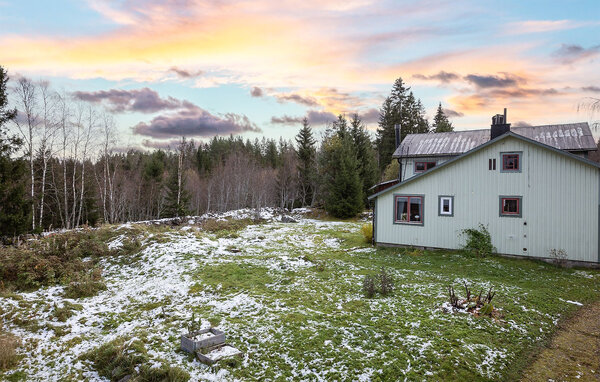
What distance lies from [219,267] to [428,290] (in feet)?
26.8

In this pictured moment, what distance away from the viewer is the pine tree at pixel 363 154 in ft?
137

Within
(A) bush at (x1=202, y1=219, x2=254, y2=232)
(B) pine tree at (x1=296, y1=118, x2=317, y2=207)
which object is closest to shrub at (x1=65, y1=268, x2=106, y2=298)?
(A) bush at (x1=202, y1=219, x2=254, y2=232)

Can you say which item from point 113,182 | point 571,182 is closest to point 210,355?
point 571,182

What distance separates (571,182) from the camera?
591 inches

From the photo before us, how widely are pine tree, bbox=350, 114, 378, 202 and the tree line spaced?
132 mm

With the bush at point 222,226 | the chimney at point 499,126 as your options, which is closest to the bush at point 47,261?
the bush at point 222,226

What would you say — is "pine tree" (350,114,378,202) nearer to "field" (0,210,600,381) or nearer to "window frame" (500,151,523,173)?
"window frame" (500,151,523,173)

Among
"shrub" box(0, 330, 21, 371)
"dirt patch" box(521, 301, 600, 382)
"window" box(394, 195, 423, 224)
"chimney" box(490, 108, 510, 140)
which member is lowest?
"shrub" box(0, 330, 21, 371)

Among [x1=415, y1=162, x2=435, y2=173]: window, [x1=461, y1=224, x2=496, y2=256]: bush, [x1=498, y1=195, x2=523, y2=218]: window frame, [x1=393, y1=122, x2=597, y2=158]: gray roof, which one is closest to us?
[x1=498, y1=195, x2=523, y2=218]: window frame

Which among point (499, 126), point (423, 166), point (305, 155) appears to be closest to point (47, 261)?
point (499, 126)

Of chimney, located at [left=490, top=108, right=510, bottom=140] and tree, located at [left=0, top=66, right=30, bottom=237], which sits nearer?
tree, located at [left=0, top=66, right=30, bottom=237]

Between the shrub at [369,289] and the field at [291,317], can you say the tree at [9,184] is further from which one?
the shrub at [369,289]

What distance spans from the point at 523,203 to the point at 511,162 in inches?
82.5

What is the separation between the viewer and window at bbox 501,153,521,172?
635 inches
